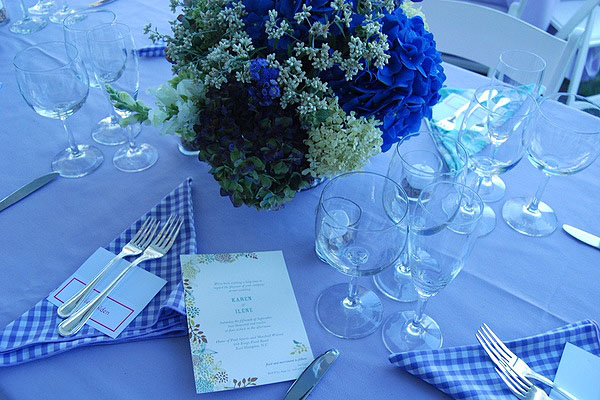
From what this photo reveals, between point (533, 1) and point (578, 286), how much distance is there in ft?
6.00

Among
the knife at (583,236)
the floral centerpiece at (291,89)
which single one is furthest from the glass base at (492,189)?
the floral centerpiece at (291,89)

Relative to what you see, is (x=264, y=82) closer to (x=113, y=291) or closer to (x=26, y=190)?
(x=113, y=291)

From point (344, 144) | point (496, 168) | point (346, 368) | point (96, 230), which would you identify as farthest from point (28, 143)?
point (496, 168)

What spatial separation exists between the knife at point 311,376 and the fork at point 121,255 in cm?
34

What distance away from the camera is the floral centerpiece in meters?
0.70

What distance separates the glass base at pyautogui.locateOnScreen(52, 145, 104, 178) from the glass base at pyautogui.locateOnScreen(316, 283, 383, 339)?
540mm

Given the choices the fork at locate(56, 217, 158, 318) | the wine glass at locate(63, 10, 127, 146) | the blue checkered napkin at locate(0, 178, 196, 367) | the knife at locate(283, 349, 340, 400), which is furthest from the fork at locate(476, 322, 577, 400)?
the wine glass at locate(63, 10, 127, 146)

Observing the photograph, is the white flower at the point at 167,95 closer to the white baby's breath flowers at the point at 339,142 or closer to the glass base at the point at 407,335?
the white baby's breath flowers at the point at 339,142

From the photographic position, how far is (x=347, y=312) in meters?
0.76

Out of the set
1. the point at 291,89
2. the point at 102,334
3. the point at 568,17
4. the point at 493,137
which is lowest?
the point at 102,334

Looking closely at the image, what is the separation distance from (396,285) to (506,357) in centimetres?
20

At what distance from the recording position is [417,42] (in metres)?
0.76

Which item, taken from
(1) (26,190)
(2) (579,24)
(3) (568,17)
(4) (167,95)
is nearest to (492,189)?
(4) (167,95)

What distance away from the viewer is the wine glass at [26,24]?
Answer: 136 centimetres
